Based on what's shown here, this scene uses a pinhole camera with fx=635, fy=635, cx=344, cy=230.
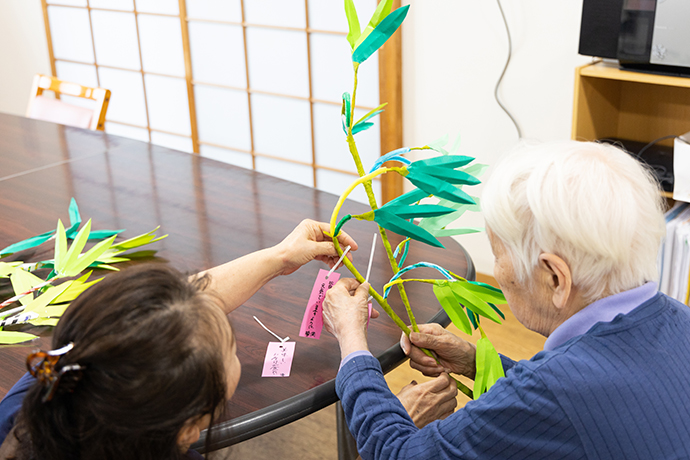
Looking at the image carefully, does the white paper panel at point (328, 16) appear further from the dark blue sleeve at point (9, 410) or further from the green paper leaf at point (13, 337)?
the dark blue sleeve at point (9, 410)

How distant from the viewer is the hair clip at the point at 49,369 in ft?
2.30

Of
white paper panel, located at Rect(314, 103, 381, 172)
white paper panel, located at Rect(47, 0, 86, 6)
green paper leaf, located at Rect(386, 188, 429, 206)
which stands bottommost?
white paper panel, located at Rect(314, 103, 381, 172)

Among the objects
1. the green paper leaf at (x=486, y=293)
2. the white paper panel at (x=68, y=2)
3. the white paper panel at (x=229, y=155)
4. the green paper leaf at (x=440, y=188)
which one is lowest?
the white paper panel at (x=229, y=155)

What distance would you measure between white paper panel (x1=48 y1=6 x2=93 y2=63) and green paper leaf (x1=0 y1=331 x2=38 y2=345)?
142 inches

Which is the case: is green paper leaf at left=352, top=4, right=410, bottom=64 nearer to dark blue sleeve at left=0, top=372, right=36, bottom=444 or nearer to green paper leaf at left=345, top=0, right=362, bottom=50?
green paper leaf at left=345, top=0, right=362, bottom=50

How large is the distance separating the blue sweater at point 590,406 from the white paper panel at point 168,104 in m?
3.33

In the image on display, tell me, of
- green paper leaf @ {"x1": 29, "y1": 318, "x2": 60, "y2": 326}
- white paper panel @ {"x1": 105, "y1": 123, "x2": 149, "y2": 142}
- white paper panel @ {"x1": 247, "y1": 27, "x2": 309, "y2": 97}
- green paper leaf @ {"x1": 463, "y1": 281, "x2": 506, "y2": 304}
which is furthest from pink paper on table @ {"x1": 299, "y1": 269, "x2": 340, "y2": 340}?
white paper panel @ {"x1": 105, "y1": 123, "x2": 149, "y2": 142}

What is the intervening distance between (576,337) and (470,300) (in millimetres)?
234

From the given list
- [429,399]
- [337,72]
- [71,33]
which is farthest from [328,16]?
[429,399]

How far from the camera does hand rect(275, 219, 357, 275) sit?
1.25 m

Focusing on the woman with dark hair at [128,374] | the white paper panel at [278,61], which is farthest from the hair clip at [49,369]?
the white paper panel at [278,61]

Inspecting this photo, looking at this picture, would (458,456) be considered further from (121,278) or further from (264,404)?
(121,278)

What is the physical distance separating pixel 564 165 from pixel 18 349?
3.40 ft

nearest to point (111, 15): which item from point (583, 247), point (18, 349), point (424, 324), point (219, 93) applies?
point (219, 93)
